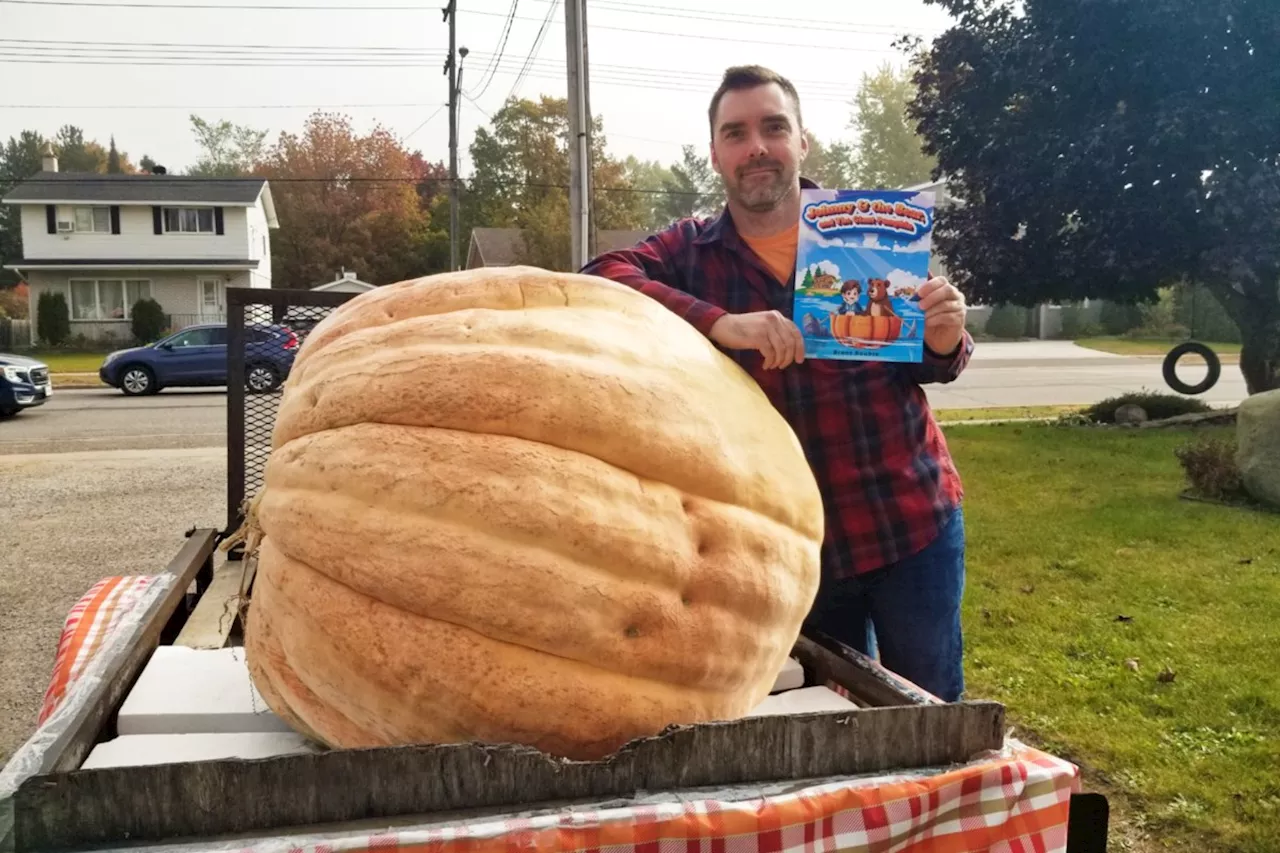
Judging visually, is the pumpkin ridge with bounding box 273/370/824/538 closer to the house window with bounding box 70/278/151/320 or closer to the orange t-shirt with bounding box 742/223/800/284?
the orange t-shirt with bounding box 742/223/800/284

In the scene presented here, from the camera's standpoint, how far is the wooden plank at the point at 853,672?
1.70m

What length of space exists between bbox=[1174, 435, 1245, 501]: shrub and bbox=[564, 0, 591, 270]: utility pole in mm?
6998

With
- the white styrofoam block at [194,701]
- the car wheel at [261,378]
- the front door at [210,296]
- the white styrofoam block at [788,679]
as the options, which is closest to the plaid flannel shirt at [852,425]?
the white styrofoam block at [788,679]

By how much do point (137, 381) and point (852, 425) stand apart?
67.3 feet

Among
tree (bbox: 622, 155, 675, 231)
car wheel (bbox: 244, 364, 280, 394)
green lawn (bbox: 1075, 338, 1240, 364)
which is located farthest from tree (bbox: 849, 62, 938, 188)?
car wheel (bbox: 244, 364, 280, 394)

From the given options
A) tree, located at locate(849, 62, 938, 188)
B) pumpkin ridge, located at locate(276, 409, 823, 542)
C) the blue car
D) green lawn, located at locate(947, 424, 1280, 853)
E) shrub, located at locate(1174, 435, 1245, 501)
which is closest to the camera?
pumpkin ridge, located at locate(276, 409, 823, 542)

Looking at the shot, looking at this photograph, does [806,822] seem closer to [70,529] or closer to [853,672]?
[853,672]

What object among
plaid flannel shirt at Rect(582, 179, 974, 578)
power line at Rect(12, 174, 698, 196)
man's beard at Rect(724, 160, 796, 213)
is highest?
power line at Rect(12, 174, 698, 196)

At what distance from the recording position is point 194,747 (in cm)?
159

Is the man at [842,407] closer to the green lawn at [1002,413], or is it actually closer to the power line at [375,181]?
the green lawn at [1002,413]

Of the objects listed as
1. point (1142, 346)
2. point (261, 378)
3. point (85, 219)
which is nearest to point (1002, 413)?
point (261, 378)

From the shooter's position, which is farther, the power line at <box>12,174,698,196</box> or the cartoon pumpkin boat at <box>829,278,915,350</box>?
the power line at <box>12,174,698,196</box>

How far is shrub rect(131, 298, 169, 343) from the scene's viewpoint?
106 ft

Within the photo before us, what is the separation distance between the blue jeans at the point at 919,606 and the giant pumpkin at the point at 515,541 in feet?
2.63
